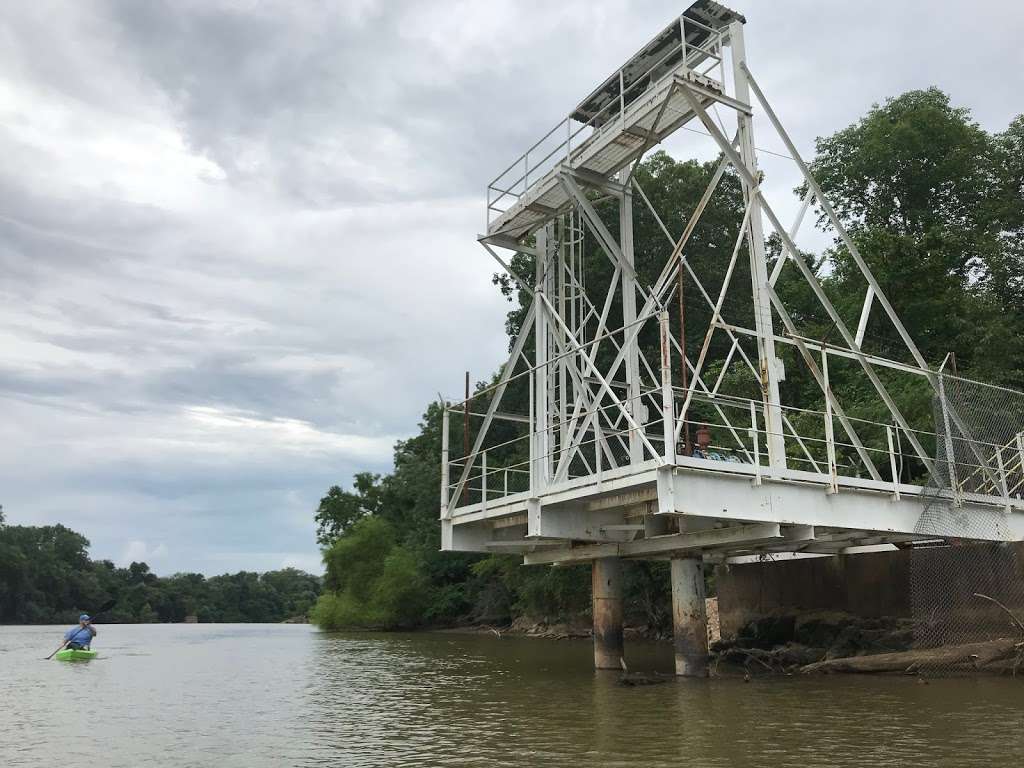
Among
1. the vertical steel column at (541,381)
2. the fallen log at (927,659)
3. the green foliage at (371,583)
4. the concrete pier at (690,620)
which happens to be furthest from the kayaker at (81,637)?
the green foliage at (371,583)

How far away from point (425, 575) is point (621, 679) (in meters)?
41.9

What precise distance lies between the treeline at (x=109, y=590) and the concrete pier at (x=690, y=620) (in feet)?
358

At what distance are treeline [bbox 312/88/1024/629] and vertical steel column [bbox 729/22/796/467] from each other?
1210 centimetres

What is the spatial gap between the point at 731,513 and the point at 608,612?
839cm

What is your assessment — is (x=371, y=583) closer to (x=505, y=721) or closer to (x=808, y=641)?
(x=808, y=641)

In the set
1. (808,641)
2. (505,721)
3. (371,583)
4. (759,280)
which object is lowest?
(505,721)

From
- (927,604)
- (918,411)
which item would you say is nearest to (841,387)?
(918,411)

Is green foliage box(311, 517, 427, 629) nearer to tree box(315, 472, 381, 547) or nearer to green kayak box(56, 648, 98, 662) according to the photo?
tree box(315, 472, 381, 547)

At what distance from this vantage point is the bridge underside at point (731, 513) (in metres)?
15.9

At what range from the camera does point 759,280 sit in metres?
18.7

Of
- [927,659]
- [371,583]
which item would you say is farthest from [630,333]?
[371,583]

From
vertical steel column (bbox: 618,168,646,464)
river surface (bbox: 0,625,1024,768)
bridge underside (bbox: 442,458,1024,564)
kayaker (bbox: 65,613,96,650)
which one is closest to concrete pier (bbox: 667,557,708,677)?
bridge underside (bbox: 442,458,1024,564)

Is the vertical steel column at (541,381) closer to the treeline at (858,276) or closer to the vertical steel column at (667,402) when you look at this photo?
the vertical steel column at (667,402)

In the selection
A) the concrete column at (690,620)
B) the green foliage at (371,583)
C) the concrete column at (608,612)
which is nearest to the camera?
the concrete column at (690,620)
